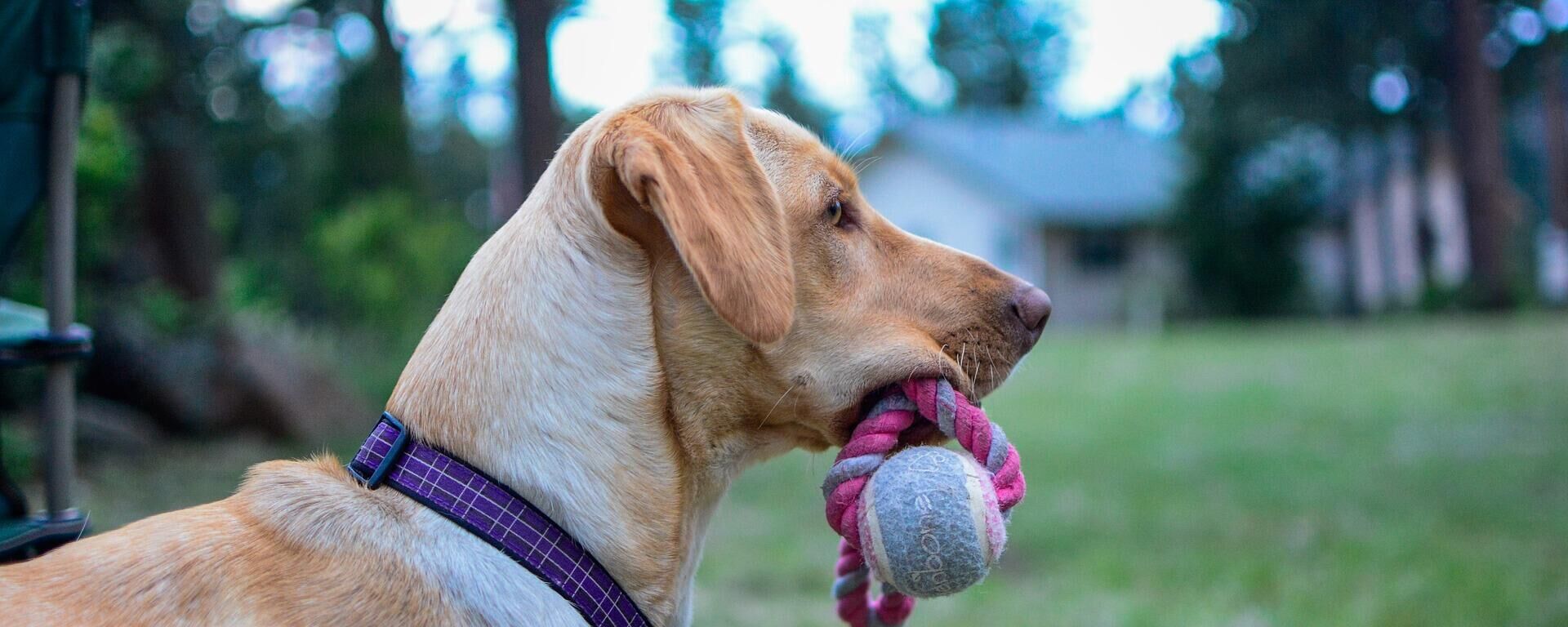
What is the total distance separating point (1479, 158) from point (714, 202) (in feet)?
68.2

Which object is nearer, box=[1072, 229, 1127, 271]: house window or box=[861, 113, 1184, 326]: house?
box=[861, 113, 1184, 326]: house

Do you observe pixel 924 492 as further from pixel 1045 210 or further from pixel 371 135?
pixel 1045 210

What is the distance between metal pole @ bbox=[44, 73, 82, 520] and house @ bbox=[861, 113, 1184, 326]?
1120 inches

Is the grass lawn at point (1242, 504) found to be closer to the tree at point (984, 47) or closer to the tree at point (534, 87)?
the tree at point (534, 87)

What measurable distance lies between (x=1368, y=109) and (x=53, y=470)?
29.2m

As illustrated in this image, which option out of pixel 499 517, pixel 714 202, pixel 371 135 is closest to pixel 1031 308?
pixel 714 202

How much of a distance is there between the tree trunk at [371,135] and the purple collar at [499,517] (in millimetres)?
14312

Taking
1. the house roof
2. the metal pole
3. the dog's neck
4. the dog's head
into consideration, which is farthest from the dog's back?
the house roof

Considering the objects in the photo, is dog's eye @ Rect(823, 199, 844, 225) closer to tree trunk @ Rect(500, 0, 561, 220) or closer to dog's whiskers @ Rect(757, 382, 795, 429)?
dog's whiskers @ Rect(757, 382, 795, 429)

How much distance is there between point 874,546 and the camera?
2.25 metres

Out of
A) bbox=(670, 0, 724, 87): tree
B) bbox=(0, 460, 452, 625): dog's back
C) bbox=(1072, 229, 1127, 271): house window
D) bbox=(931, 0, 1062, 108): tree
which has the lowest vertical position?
bbox=(1072, 229, 1127, 271): house window

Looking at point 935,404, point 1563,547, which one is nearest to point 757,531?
point 1563,547

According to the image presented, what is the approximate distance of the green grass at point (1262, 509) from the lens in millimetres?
5234

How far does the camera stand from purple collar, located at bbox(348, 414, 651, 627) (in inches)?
81.7
